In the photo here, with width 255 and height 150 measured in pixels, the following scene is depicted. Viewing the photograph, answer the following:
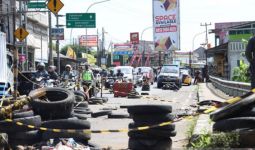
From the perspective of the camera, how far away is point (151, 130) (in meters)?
8.53

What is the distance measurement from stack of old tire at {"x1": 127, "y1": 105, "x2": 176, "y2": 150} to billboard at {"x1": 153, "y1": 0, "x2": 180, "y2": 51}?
5144cm

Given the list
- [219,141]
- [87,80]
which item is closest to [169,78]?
[87,80]

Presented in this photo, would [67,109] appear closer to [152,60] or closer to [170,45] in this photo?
[170,45]

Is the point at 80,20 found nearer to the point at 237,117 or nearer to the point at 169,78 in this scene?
the point at 169,78

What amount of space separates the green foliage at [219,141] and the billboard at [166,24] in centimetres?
5228

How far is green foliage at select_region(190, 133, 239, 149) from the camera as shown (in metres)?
7.60

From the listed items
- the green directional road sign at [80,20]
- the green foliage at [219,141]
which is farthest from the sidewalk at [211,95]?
the green directional road sign at [80,20]

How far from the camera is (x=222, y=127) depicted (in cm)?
817

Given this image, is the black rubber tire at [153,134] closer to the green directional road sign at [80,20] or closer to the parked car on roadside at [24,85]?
the parked car on roadside at [24,85]

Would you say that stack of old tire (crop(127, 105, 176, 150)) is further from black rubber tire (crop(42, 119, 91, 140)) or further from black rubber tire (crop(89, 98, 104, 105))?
black rubber tire (crop(89, 98, 104, 105))

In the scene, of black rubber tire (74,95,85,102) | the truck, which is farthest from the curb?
the truck

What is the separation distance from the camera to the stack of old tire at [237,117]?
791 centimetres

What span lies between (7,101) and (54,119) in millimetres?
1874

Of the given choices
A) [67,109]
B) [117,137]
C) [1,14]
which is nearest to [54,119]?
[67,109]
